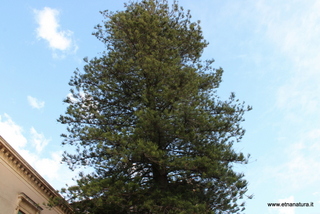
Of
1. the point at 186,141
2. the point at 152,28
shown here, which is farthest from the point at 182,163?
the point at 152,28

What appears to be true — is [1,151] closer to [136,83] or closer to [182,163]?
[136,83]

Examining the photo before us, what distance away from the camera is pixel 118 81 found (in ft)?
46.2

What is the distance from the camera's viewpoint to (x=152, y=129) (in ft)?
36.3

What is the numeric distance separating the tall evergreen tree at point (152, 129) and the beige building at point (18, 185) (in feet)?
9.13

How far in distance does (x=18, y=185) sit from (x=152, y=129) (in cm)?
715

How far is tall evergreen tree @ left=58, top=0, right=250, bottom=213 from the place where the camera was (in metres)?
10.2

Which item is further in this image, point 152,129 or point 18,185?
point 18,185

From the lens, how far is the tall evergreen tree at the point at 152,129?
1021 centimetres

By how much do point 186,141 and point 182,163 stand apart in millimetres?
1353

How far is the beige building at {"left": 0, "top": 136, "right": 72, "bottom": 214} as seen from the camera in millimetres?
12867

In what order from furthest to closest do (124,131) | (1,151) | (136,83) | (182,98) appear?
1. (136,83)
2. (1,151)
3. (182,98)
4. (124,131)

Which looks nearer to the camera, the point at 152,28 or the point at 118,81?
the point at 118,81

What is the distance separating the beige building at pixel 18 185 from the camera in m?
12.9

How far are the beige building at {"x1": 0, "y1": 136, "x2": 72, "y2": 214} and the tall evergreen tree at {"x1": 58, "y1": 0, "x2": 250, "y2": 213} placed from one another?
9.13ft
